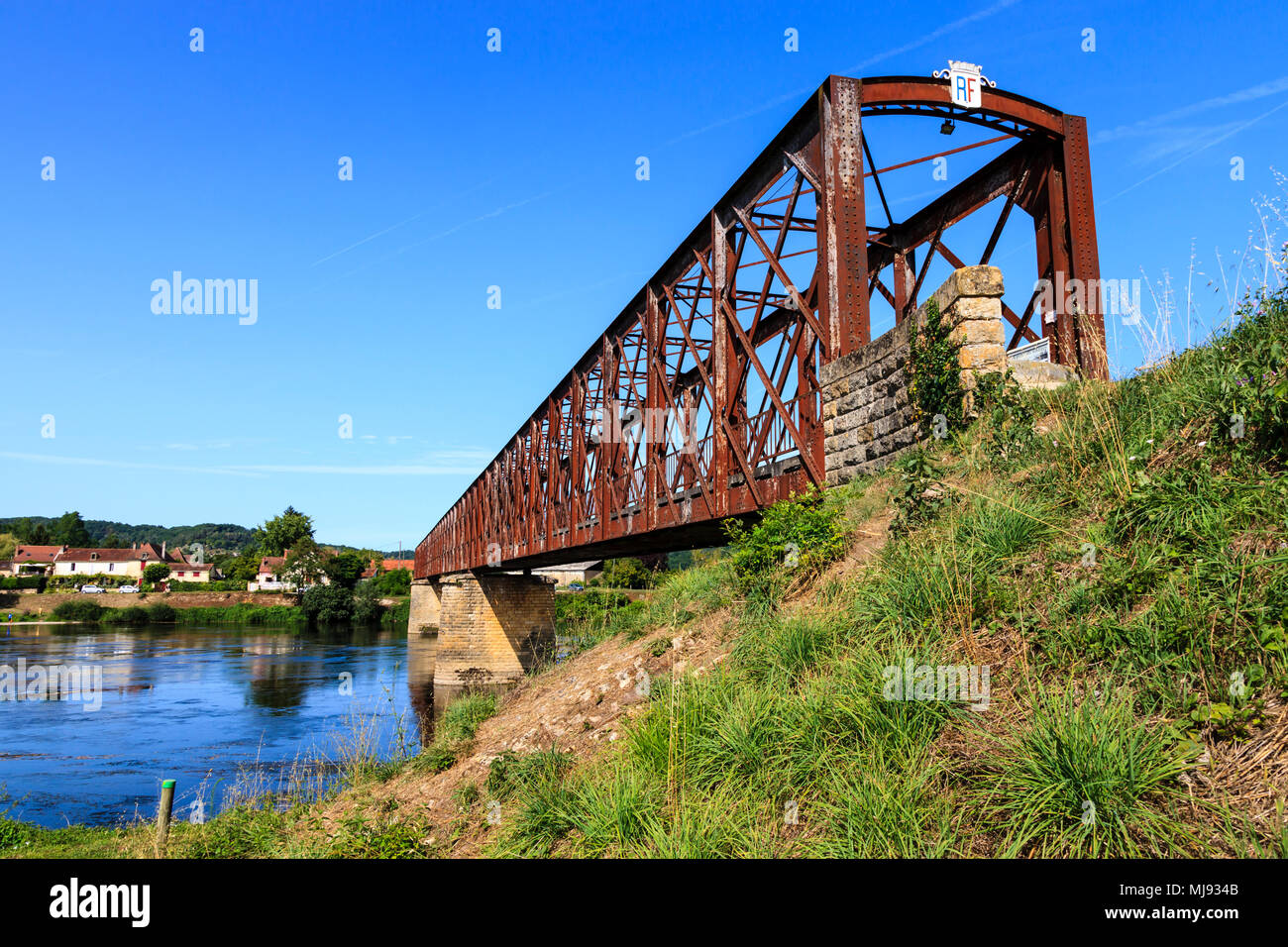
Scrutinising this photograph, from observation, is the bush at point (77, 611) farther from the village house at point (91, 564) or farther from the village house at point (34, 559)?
the village house at point (34, 559)

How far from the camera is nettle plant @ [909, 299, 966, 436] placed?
8.06m

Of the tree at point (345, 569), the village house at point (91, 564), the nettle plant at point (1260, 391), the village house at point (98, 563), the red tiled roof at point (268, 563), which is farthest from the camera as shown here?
the village house at point (98, 563)

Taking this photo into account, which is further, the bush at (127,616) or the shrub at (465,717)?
the bush at (127,616)

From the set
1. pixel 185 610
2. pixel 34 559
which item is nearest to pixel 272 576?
pixel 185 610

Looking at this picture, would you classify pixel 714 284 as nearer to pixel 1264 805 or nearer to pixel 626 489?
pixel 626 489

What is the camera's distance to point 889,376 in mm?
9094

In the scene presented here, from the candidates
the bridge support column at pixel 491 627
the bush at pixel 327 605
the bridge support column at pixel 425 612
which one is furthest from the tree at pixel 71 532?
the bridge support column at pixel 491 627

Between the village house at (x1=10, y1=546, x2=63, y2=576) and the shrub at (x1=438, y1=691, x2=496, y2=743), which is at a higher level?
the village house at (x1=10, y1=546, x2=63, y2=576)

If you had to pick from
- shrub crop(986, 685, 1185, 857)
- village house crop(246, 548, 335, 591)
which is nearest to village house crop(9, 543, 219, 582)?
village house crop(246, 548, 335, 591)

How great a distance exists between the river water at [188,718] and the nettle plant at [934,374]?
7.81 metres

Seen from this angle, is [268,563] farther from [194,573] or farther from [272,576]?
[194,573]

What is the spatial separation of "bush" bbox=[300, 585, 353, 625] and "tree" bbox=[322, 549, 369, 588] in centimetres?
572

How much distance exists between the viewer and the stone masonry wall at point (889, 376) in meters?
8.02

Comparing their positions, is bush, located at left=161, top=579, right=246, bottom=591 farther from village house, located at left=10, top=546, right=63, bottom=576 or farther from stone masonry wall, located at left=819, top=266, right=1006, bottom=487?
stone masonry wall, located at left=819, top=266, right=1006, bottom=487
